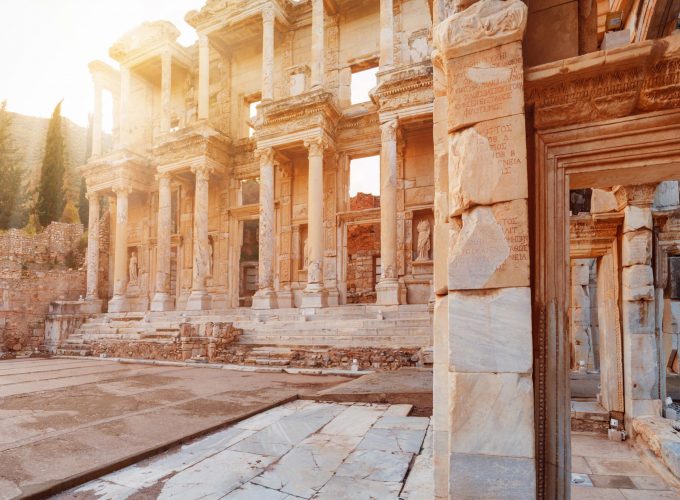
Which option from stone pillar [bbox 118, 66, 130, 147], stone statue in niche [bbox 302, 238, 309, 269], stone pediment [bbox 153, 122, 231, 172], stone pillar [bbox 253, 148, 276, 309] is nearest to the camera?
stone pillar [bbox 253, 148, 276, 309]

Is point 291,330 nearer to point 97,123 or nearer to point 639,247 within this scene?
point 639,247

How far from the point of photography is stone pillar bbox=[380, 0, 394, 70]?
551 inches

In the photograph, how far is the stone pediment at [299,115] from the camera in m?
14.5

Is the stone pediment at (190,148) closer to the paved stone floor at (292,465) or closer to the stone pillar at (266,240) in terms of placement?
the stone pillar at (266,240)

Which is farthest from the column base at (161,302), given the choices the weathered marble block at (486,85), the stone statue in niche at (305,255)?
the weathered marble block at (486,85)

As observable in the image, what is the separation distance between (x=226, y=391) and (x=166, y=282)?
38.1 ft

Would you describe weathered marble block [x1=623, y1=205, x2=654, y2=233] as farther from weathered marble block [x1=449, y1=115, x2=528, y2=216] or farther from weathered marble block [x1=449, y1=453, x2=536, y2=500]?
weathered marble block [x1=449, y1=453, x2=536, y2=500]

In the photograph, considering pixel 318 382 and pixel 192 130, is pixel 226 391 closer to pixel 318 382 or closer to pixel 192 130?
pixel 318 382

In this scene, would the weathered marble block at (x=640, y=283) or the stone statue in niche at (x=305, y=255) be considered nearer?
the weathered marble block at (x=640, y=283)

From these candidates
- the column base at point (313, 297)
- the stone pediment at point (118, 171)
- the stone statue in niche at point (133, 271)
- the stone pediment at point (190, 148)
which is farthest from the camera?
the stone statue in niche at point (133, 271)

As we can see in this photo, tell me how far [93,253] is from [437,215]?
66.3ft

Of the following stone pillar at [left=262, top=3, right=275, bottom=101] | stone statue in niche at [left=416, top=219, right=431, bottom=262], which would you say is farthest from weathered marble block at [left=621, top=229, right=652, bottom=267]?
stone pillar at [left=262, top=3, right=275, bottom=101]

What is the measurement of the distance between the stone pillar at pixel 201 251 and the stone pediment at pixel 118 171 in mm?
4197

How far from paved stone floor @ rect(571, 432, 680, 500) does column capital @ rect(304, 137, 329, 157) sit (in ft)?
37.5
